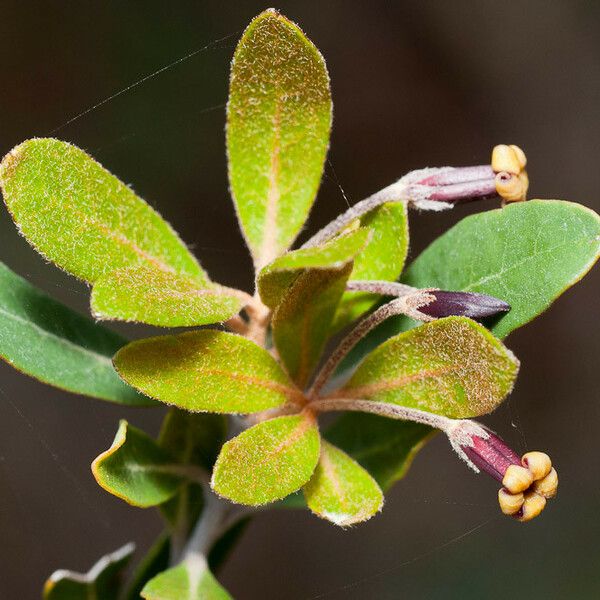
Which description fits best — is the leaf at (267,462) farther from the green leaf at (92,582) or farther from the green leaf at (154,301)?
the green leaf at (92,582)

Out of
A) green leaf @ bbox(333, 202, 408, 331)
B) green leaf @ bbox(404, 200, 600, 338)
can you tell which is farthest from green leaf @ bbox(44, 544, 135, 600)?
green leaf @ bbox(404, 200, 600, 338)

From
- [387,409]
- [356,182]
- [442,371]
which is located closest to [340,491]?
[387,409]

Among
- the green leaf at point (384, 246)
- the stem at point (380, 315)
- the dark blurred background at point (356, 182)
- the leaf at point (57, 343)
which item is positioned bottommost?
the dark blurred background at point (356, 182)

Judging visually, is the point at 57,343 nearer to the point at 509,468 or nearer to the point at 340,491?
the point at 340,491

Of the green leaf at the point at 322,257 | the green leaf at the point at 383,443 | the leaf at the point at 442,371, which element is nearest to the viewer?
the green leaf at the point at 322,257

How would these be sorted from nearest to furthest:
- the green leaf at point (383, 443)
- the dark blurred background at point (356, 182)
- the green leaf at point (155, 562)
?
the green leaf at point (383, 443) < the green leaf at point (155, 562) < the dark blurred background at point (356, 182)

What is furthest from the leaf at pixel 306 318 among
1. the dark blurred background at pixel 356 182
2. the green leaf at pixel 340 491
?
the dark blurred background at pixel 356 182

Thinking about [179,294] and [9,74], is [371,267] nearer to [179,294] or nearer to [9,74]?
[179,294]

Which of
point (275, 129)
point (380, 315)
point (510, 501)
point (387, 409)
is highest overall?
point (275, 129)
